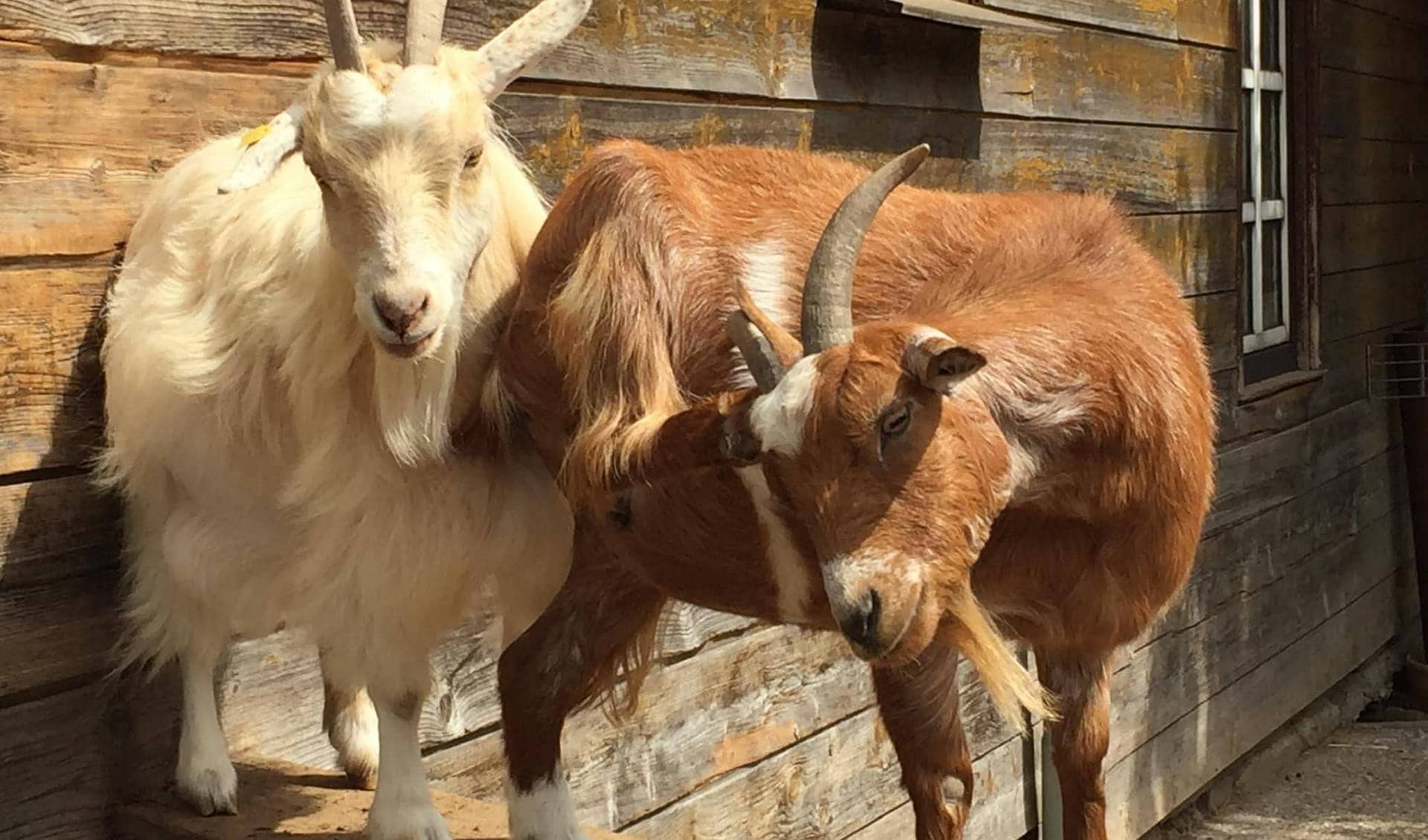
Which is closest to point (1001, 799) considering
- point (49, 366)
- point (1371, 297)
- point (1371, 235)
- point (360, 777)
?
point (360, 777)

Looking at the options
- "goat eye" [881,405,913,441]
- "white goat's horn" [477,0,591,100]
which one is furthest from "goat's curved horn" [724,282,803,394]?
"white goat's horn" [477,0,591,100]

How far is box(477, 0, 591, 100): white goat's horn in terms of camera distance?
235cm

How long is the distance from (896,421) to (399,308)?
663mm

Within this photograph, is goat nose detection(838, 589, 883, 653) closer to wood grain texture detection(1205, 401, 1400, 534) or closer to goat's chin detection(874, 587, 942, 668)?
goat's chin detection(874, 587, 942, 668)

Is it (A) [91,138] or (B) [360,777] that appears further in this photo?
(B) [360,777]

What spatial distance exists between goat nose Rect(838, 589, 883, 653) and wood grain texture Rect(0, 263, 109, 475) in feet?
4.33

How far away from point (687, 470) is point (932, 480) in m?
0.36

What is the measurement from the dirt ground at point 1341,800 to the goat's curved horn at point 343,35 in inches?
197

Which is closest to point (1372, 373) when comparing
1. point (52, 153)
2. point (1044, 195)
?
point (1044, 195)

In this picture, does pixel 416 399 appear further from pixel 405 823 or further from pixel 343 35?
pixel 405 823

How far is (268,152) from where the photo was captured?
6.98ft

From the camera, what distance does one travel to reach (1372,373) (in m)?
7.66

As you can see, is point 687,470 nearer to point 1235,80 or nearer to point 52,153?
point 52,153

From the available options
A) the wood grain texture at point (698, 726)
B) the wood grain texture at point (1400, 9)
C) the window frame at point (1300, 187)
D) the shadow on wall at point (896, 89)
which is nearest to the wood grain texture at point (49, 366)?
the wood grain texture at point (698, 726)
